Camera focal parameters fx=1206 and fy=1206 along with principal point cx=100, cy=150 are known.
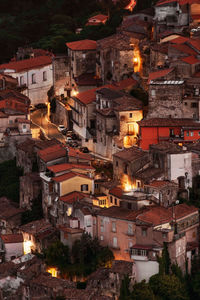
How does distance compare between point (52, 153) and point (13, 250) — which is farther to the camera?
point (52, 153)

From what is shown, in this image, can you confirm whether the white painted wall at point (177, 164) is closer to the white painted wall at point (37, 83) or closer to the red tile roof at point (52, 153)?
the red tile roof at point (52, 153)

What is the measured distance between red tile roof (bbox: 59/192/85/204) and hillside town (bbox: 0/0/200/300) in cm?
13

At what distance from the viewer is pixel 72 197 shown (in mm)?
71625

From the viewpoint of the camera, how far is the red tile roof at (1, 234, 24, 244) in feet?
243

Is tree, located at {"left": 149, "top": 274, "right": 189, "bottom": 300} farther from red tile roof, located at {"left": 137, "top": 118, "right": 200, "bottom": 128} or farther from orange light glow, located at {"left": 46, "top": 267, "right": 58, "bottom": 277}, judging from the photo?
red tile roof, located at {"left": 137, "top": 118, "right": 200, "bottom": 128}

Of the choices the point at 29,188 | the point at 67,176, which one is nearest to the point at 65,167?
the point at 67,176

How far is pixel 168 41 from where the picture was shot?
86.1 metres

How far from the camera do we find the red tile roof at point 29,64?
94.5m

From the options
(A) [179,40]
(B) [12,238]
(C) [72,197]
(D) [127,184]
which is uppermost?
(A) [179,40]

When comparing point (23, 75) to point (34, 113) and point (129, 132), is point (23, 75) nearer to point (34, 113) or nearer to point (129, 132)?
point (34, 113)

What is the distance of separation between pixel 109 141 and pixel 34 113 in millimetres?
13885

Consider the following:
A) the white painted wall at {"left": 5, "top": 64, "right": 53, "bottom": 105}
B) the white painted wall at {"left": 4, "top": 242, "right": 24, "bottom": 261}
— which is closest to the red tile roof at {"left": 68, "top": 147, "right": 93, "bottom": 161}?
the white painted wall at {"left": 4, "top": 242, "right": 24, "bottom": 261}

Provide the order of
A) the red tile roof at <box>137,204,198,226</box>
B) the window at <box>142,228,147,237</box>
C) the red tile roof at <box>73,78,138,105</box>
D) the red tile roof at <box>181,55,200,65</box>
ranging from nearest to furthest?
the window at <box>142,228,147,237</box> → the red tile roof at <box>137,204,198,226</box> → the red tile roof at <box>181,55,200,65</box> → the red tile roof at <box>73,78,138,105</box>

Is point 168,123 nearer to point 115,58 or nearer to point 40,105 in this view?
point 115,58
